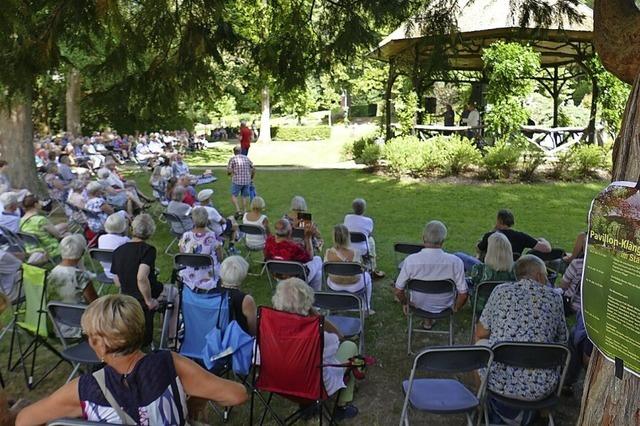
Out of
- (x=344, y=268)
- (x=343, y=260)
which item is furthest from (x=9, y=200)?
(x=344, y=268)

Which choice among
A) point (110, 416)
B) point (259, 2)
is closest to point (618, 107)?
point (259, 2)

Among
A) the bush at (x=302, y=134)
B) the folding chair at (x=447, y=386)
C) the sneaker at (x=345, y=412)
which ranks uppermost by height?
the bush at (x=302, y=134)

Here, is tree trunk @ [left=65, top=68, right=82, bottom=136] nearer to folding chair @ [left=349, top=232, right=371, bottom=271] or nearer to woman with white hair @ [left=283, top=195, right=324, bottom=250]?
woman with white hair @ [left=283, top=195, right=324, bottom=250]

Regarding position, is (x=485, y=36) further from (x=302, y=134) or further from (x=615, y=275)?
(x=302, y=134)

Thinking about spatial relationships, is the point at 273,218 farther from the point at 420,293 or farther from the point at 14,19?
the point at 14,19

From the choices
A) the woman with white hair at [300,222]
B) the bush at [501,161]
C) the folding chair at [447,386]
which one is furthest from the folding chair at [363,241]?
the bush at [501,161]

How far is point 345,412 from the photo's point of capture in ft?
12.8

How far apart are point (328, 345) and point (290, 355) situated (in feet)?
1.01

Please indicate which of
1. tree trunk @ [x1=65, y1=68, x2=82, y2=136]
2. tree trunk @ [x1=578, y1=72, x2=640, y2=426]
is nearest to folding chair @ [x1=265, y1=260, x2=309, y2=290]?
tree trunk @ [x1=578, y1=72, x2=640, y2=426]

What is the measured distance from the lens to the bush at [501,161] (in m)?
14.1

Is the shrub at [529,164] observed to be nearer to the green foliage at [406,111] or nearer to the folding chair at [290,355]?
the green foliage at [406,111]

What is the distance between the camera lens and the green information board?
6.21 feet

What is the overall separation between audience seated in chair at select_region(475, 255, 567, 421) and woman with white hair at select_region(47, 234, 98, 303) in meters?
3.30

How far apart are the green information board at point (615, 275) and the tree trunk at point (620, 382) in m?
0.15
